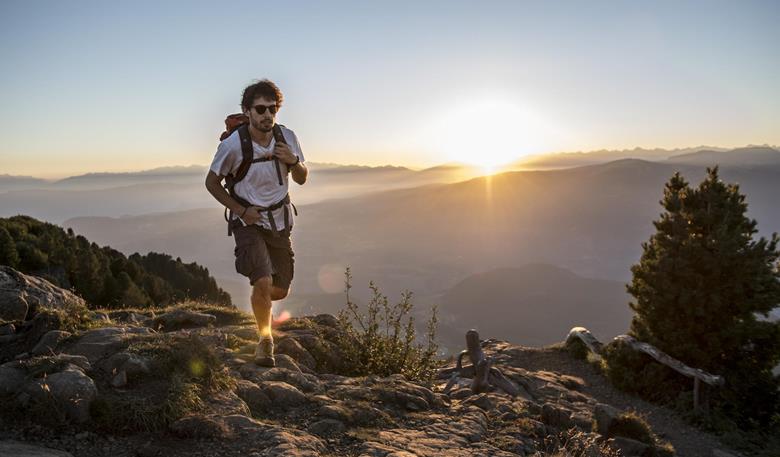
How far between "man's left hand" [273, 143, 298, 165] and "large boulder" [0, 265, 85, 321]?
3.08 m

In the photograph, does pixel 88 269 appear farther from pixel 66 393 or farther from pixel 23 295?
pixel 66 393

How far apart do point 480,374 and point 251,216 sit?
14.5 ft

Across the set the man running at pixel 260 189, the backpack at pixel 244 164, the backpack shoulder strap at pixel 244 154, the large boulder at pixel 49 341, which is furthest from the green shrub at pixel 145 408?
the backpack shoulder strap at pixel 244 154

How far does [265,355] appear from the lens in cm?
557

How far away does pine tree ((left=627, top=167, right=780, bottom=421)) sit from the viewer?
1354cm

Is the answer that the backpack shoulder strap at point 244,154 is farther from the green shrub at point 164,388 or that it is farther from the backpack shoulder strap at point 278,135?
the green shrub at point 164,388

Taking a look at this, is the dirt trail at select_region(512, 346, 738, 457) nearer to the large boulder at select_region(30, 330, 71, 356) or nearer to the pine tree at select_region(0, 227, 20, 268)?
the large boulder at select_region(30, 330, 71, 356)

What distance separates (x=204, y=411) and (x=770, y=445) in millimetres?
12814

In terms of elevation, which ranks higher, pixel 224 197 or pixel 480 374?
pixel 224 197

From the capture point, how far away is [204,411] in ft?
13.1

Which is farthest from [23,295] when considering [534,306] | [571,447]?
[534,306]

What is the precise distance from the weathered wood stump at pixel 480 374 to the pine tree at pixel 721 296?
7545 millimetres

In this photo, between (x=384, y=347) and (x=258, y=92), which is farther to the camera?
(x=384, y=347)

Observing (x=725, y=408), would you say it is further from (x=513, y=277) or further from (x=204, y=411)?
(x=513, y=277)
